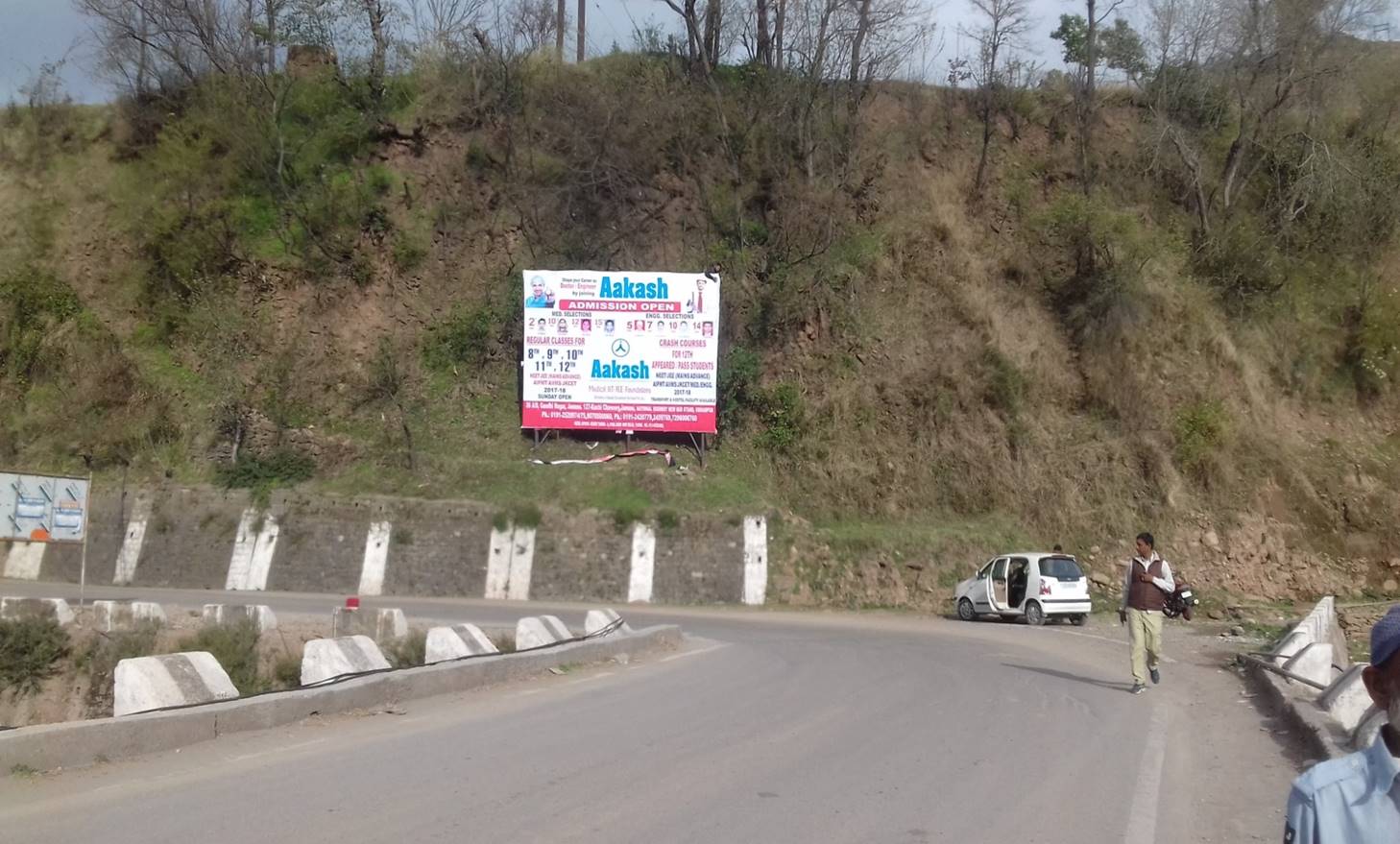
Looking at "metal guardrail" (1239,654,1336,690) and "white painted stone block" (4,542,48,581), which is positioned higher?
"metal guardrail" (1239,654,1336,690)

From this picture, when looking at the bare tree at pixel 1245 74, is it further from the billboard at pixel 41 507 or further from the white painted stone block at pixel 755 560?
the billboard at pixel 41 507

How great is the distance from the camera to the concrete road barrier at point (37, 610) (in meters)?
19.0

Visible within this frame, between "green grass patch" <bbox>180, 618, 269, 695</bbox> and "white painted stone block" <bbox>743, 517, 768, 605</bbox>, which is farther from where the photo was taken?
"white painted stone block" <bbox>743, 517, 768, 605</bbox>

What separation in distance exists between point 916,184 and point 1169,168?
8.94 meters

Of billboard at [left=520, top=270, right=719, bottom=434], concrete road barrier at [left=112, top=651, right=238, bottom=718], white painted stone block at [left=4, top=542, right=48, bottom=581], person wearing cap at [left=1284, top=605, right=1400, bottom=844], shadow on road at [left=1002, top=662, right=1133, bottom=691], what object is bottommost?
white painted stone block at [left=4, top=542, right=48, bottom=581]

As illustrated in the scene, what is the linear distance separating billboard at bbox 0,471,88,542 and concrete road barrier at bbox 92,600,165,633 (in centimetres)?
304

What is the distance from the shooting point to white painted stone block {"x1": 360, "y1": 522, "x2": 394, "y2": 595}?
98.4 ft

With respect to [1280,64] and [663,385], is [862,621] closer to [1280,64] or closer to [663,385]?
[663,385]

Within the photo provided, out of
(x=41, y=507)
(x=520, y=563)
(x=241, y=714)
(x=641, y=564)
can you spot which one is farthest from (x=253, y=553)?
(x=241, y=714)

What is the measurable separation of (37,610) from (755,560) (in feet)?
52.3

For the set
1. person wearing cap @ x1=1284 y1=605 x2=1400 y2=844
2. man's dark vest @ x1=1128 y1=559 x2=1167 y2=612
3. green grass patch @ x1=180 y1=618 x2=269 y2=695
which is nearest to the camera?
person wearing cap @ x1=1284 y1=605 x2=1400 y2=844

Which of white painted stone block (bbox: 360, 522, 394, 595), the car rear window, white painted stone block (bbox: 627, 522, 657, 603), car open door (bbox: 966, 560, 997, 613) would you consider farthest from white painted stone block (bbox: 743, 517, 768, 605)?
white painted stone block (bbox: 360, 522, 394, 595)

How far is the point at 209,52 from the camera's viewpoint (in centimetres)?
4278

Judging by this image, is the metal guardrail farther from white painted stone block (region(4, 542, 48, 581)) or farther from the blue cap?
white painted stone block (region(4, 542, 48, 581))
